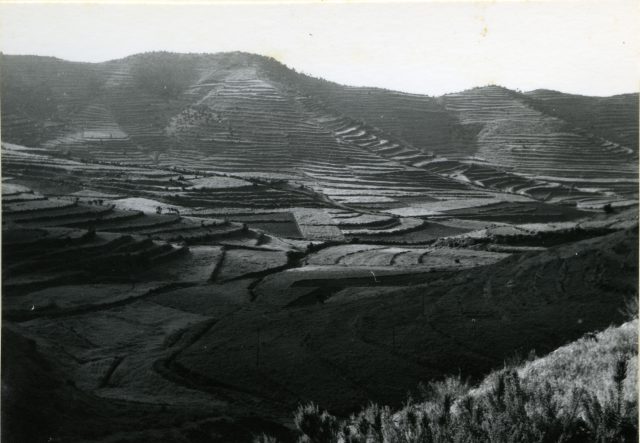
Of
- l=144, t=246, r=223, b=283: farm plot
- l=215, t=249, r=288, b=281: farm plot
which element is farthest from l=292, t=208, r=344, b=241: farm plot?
l=144, t=246, r=223, b=283: farm plot

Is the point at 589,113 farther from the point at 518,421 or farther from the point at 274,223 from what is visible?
the point at 518,421

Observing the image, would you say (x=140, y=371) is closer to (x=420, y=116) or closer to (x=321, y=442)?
(x=321, y=442)

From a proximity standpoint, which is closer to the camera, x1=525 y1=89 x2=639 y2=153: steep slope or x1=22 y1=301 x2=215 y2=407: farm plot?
x1=22 y1=301 x2=215 y2=407: farm plot

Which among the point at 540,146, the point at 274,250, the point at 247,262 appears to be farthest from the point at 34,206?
the point at 540,146

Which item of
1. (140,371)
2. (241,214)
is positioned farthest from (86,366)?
(241,214)

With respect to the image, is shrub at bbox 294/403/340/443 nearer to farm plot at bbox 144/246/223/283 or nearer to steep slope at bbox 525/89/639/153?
farm plot at bbox 144/246/223/283

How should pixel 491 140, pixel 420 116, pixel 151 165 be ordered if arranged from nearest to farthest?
pixel 151 165 → pixel 491 140 → pixel 420 116

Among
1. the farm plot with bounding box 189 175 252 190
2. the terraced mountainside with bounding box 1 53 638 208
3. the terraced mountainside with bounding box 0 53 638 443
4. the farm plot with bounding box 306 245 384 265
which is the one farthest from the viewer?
the terraced mountainside with bounding box 1 53 638 208
